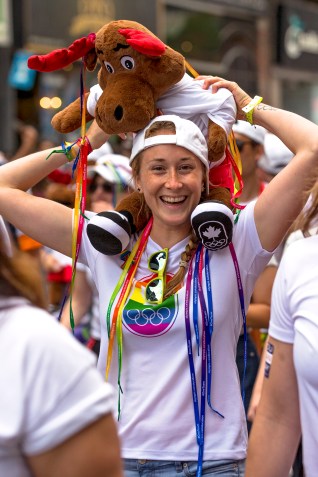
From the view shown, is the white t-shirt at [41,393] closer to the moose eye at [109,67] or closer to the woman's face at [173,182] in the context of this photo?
the woman's face at [173,182]

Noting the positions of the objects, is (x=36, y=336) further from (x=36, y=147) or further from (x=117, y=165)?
(x=36, y=147)

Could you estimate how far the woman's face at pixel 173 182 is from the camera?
334 centimetres

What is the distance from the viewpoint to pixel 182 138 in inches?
131

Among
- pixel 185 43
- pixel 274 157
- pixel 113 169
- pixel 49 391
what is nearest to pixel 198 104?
pixel 49 391

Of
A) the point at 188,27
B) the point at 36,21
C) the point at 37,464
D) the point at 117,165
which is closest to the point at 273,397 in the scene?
the point at 37,464

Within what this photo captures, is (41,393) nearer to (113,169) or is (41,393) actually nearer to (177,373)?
(177,373)

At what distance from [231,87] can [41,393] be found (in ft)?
6.16

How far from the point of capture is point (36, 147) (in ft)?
42.1

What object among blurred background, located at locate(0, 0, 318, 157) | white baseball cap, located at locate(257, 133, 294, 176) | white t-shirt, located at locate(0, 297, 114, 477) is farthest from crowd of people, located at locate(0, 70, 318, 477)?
blurred background, located at locate(0, 0, 318, 157)

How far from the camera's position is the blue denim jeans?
10.3 ft

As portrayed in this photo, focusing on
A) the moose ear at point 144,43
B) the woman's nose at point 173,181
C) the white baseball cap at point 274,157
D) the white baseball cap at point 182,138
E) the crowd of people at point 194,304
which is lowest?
the white baseball cap at point 274,157

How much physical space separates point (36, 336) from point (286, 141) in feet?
5.29

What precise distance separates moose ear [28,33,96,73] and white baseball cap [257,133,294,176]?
2.59 meters

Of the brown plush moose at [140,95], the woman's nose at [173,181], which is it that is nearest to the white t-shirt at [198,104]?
the brown plush moose at [140,95]
